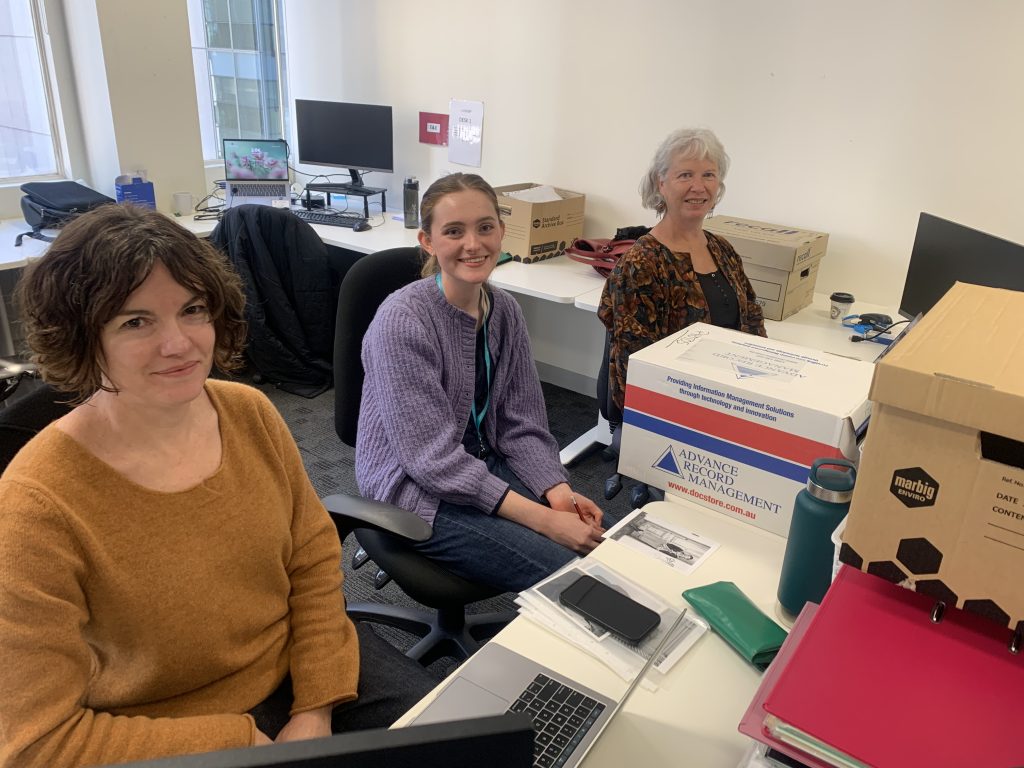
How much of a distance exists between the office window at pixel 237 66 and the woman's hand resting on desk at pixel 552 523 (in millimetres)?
3599

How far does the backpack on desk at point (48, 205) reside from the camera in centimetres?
320

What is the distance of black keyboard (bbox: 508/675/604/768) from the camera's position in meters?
0.89

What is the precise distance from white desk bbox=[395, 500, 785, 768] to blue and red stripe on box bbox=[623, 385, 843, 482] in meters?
0.15

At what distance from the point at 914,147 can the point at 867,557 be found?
2278mm

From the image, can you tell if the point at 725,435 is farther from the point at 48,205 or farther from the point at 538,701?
the point at 48,205

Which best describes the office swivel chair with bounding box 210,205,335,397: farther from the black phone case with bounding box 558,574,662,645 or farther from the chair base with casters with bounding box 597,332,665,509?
the black phone case with bounding box 558,574,662,645

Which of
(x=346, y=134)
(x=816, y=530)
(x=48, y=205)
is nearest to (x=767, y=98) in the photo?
(x=346, y=134)

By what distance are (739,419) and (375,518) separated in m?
0.68

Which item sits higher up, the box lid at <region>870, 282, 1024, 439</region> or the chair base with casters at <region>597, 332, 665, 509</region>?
the box lid at <region>870, 282, 1024, 439</region>

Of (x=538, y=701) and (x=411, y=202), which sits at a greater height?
(x=411, y=202)

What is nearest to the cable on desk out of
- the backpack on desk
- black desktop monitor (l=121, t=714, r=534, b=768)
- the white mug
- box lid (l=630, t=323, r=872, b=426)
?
box lid (l=630, t=323, r=872, b=426)

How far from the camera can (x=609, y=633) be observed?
3.53 ft

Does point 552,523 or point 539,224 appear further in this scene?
point 539,224

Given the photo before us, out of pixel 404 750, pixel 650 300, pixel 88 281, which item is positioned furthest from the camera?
pixel 650 300
